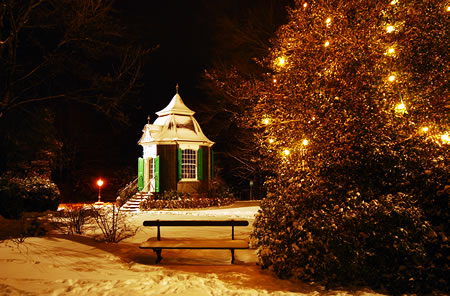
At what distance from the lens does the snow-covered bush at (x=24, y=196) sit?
13844 millimetres

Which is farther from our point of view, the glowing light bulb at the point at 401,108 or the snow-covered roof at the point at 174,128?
the snow-covered roof at the point at 174,128

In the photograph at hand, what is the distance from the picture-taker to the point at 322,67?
23.5 ft

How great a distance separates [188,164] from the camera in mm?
20938

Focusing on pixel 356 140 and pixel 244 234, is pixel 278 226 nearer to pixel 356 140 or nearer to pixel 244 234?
pixel 356 140

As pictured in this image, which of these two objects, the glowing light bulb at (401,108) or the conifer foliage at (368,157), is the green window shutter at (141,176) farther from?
the glowing light bulb at (401,108)

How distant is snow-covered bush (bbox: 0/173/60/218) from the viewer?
13.8 meters

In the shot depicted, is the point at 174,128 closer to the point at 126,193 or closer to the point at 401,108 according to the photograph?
the point at 126,193

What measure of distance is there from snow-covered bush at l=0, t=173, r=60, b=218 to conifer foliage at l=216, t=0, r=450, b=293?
11602mm

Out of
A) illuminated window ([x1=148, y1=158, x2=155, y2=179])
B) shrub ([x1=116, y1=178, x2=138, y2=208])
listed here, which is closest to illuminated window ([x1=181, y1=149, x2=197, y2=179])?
illuminated window ([x1=148, y1=158, x2=155, y2=179])

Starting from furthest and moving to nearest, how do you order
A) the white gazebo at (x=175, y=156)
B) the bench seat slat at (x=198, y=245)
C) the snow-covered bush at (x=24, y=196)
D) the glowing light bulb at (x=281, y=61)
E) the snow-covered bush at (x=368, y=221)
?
the white gazebo at (x=175, y=156), the snow-covered bush at (x=24, y=196), the glowing light bulb at (x=281, y=61), the bench seat slat at (x=198, y=245), the snow-covered bush at (x=368, y=221)

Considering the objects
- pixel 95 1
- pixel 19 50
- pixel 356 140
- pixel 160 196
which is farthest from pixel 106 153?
pixel 356 140

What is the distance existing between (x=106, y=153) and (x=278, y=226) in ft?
88.5

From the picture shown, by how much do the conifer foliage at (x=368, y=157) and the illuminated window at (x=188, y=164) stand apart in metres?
13.8

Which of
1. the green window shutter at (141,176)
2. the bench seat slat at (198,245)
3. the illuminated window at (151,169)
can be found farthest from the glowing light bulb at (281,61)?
the green window shutter at (141,176)
